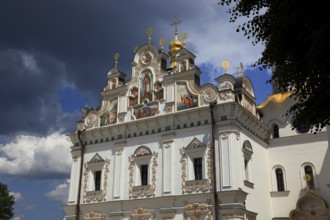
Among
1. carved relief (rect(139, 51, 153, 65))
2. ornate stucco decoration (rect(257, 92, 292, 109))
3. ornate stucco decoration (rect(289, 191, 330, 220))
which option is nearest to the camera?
ornate stucco decoration (rect(289, 191, 330, 220))

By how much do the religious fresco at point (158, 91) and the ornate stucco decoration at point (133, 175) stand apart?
2975 millimetres

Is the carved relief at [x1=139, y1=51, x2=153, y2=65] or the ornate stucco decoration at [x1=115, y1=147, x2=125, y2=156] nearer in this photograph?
the ornate stucco decoration at [x1=115, y1=147, x2=125, y2=156]

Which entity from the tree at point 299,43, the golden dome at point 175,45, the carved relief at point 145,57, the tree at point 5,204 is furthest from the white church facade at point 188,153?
the tree at point 5,204

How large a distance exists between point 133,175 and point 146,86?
17.4 feet

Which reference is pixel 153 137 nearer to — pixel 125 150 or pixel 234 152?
pixel 125 150

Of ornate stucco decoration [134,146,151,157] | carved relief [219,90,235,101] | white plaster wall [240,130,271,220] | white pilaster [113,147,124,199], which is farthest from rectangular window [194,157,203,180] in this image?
white pilaster [113,147,124,199]

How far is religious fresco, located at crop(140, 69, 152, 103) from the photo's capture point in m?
23.5

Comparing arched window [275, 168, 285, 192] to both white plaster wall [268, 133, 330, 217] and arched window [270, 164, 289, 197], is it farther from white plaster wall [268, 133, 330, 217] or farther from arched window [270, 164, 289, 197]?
white plaster wall [268, 133, 330, 217]

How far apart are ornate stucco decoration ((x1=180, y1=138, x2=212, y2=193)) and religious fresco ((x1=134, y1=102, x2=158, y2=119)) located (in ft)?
10.00

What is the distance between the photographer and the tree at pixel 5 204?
4095 cm

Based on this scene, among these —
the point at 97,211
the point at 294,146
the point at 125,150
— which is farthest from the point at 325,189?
the point at 97,211

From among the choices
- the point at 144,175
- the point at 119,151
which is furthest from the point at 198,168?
the point at 119,151

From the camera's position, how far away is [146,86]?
78.2ft

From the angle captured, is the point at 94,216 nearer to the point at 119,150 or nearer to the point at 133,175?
the point at 133,175
